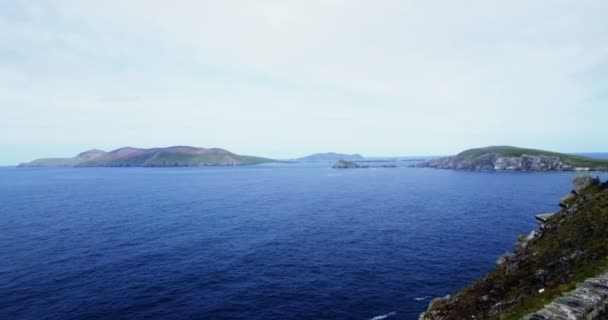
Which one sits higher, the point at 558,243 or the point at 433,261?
the point at 558,243

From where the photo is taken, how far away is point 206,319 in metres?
41.7

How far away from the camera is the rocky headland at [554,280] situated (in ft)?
63.9

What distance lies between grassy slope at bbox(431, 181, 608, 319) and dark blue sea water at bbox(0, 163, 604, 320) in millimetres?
11813

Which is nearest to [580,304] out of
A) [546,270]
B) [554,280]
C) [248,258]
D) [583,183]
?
[554,280]

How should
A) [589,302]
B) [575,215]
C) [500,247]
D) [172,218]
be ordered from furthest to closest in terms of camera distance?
[172,218] < [500,247] < [575,215] < [589,302]

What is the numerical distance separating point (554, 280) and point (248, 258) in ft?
162

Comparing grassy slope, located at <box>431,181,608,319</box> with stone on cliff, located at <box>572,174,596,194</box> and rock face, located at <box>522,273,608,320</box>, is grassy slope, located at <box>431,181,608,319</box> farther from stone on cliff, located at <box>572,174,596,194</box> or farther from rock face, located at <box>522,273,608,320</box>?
stone on cliff, located at <box>572,174,596,194</box>

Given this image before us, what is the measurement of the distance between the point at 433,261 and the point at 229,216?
Result: 65830 mm

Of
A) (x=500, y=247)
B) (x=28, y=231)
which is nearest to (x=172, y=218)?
(x=28, y=231)

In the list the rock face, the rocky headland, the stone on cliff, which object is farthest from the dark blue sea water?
the rock face

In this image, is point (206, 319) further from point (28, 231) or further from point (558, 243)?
point (28, 231)

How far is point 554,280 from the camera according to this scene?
27.2m

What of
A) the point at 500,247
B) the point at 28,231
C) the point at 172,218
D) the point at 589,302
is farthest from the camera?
the point at 172,218

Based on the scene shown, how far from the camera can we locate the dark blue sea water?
1775 inches
